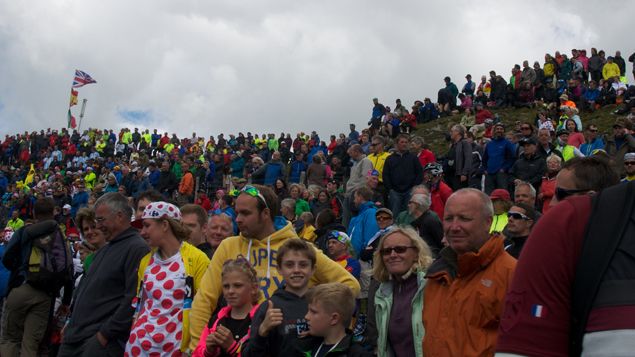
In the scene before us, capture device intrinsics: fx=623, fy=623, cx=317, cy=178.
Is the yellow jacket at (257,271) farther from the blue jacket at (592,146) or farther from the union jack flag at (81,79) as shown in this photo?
the union jack flag at (81,79)

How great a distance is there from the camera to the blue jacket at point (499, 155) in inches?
468

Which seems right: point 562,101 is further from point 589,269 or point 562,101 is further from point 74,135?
point 74,135

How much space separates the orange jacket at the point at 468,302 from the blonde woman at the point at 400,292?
0.79ft

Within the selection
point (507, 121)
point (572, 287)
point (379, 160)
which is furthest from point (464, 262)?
point (507, 121)

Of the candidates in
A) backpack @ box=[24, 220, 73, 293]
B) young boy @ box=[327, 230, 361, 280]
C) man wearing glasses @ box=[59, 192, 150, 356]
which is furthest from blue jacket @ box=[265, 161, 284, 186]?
man wearing glasses @ box=[59, 192, 150, 356]

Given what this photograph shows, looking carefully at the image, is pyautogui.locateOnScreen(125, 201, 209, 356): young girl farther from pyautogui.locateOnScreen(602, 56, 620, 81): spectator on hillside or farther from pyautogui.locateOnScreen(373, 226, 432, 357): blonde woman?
pyautogui.locateOnScreen(602, 56, 620, 81): spectator on hillside

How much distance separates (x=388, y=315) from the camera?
3775 millimetres

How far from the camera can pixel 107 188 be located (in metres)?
20.0

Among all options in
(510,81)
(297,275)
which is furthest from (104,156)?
(297,275)

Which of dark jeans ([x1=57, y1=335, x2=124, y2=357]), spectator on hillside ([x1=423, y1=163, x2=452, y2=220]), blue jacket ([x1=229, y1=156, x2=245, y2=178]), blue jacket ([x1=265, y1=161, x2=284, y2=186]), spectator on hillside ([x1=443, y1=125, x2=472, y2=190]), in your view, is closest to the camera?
dark jeans ([x1=57, y1=335, x2=124, y2=357])

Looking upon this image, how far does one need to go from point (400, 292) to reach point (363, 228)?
5.05 metres

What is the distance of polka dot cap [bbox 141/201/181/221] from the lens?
16.0 feet

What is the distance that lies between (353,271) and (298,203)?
225 inches

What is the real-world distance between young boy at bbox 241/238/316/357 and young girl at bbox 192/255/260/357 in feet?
0.60
